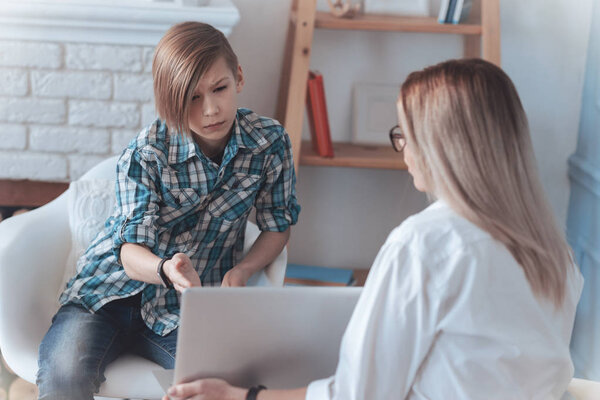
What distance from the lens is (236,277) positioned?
1462 millimetres

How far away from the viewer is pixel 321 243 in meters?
2.73

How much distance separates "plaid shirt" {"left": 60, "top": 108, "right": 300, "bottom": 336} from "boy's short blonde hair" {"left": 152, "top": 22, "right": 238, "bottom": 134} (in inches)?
3.3

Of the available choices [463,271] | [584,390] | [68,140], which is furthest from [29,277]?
[584,390]

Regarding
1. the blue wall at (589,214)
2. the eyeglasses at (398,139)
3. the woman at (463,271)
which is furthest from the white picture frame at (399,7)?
the woman at (463,271)

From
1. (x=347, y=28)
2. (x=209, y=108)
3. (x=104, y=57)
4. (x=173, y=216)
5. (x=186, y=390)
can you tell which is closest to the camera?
(x=186, y=390)

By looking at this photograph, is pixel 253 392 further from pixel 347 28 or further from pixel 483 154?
pixel 347 28

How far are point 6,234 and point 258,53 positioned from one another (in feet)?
4.09

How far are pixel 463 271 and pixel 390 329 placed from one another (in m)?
0.12

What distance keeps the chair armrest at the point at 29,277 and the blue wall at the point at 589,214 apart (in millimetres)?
1733

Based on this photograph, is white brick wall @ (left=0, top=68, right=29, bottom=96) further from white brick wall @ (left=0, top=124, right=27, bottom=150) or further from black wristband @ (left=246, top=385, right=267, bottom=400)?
black wristband @ (left=246, top=385, right=267, bottom=400)

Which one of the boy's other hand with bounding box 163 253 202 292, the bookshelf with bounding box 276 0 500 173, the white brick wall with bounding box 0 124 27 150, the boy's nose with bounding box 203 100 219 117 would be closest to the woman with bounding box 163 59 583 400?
the boy's other hand with bounding box 163 253 202 292

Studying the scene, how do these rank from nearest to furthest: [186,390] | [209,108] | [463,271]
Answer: [463,271] < [186,390] < [209,108]

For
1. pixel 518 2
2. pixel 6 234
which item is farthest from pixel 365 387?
pixel 518 2

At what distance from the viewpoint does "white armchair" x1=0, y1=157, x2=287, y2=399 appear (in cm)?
144
